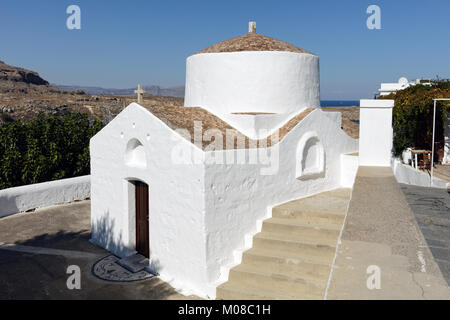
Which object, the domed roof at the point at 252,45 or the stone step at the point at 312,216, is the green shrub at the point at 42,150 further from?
the stone step at the point at 312,216

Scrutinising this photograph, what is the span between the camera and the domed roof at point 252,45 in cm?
990

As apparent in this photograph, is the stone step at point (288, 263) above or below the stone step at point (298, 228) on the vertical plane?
below

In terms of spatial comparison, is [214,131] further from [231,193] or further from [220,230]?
[220,230]

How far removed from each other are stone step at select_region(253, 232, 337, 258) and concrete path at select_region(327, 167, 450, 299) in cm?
86

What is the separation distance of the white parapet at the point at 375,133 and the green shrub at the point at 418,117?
7.39 meters

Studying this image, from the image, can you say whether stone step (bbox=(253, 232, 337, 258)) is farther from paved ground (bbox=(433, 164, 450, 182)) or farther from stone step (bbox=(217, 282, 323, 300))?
paved ground (bbox=(433, 164, 450, 182))

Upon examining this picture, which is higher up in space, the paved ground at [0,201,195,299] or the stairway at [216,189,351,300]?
the stairway at [216,189,351,300]

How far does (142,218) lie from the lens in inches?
326

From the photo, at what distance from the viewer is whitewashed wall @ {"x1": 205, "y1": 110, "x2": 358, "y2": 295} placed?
21.5 ft

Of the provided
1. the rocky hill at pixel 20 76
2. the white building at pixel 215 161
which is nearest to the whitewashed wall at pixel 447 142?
the white building at pixel 215 161

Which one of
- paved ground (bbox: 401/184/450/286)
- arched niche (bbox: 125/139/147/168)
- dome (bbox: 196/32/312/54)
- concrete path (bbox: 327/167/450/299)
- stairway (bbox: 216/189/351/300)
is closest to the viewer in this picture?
concrete path (bbox: 327/167/450/299)

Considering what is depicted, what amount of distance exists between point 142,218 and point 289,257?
11.3 feet

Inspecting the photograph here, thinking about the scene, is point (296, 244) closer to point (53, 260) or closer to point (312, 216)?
point (312, 216)

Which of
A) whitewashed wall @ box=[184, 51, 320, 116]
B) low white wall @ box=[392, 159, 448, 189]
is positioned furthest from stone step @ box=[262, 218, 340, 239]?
low white wall @ box=[392, 159, 448, 189]
